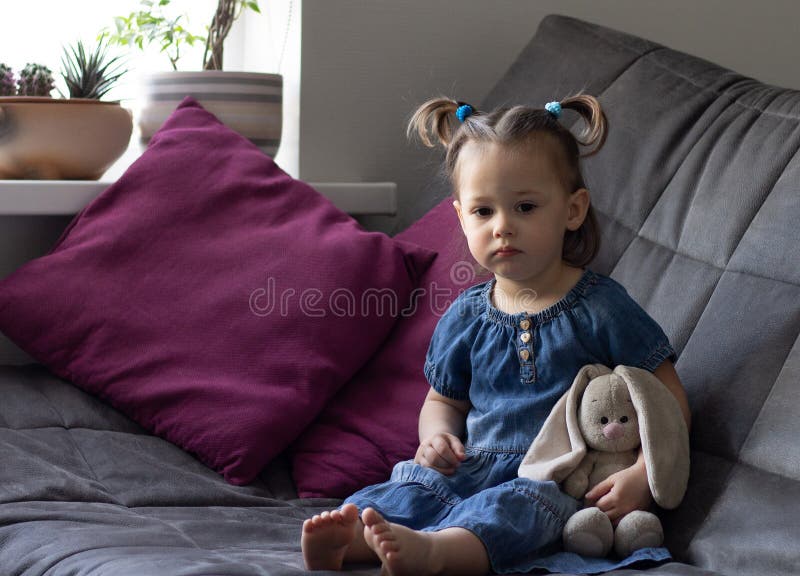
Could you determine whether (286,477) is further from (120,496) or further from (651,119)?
(651,119)

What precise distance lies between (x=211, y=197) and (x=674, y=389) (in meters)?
0.84

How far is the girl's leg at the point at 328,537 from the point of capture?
3.44 ft

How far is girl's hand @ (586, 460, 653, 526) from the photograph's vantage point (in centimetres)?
115

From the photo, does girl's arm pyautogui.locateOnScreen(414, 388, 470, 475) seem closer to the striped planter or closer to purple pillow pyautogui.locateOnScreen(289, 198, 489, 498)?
purple pillow pyautogui.locateOnScreen(289, 198, 489, 498)

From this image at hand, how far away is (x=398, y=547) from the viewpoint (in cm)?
104

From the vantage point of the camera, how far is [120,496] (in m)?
1.34

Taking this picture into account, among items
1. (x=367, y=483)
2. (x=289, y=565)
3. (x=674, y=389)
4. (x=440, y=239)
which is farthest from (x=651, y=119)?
(x=289, y=565)

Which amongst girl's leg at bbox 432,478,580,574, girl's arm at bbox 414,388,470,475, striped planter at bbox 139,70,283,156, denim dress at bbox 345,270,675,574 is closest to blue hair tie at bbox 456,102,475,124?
denim dress at bbox 345,270,675,574

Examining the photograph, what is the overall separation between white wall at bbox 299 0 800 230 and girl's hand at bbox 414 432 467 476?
674 millimetres

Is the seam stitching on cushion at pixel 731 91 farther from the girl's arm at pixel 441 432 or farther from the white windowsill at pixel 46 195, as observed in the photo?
the white windowsill at pixel 46 195

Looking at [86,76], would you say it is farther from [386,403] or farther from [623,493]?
[623,493]

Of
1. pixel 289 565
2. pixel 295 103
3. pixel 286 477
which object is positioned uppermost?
pixel 295 103

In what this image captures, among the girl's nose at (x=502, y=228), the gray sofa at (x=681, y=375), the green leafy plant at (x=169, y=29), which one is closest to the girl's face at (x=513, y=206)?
the girl's nose at (x=502, y=228)

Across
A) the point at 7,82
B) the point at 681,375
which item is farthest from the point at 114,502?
the point at 7,82
